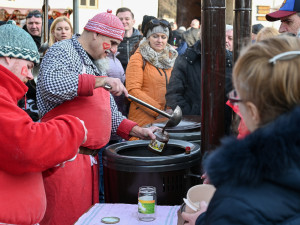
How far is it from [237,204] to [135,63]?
3.56m

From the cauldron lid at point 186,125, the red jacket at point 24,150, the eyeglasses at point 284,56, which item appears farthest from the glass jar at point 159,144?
the eyeglasses at point 284,56

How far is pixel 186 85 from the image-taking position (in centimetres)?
419

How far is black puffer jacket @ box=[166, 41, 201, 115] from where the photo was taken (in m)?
4.11

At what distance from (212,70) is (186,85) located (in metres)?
1.86

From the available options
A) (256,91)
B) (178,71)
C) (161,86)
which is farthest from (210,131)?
(161,86)

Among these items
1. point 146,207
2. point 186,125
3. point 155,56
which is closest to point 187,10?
point 155,56

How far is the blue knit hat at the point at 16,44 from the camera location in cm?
193

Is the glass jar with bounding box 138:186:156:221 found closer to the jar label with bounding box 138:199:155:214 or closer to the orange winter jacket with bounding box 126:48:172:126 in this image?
the jar label with bounding box 138:199:155:214

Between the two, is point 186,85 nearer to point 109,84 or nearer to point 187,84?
point 187,84

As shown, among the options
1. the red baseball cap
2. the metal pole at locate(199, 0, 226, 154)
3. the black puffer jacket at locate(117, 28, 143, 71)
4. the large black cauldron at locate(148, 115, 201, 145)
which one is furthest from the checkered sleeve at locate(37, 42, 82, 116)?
the black puffer jacket at locate(117, 28, 143, 71)

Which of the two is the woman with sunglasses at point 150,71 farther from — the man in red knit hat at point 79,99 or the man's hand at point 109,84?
the man's hand at point 109,84

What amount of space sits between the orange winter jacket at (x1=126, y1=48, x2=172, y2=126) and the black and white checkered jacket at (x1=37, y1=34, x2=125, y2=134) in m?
1.54

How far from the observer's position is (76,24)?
21.3 ft

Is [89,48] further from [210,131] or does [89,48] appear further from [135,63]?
[135,63]
